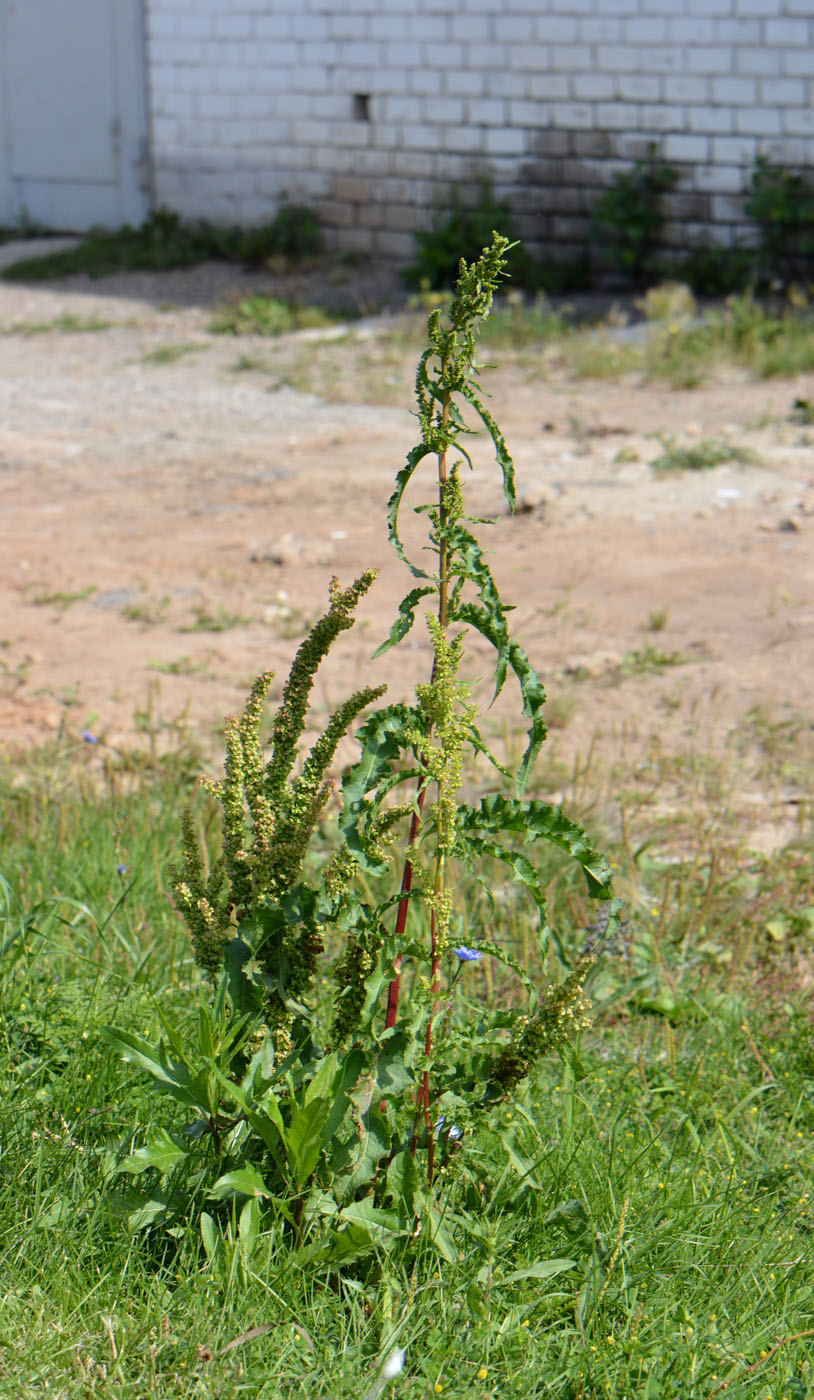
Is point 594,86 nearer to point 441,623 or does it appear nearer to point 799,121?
point 799,121

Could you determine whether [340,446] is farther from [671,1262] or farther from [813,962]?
[671,1262]

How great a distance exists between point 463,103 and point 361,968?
10.5m

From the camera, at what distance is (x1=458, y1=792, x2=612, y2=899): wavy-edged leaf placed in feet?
5.23

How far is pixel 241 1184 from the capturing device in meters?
1.63

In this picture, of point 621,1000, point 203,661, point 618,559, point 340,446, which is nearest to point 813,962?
point 621,1000

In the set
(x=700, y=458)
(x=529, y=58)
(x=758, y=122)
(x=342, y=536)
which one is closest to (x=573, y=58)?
(x=529, y=58)

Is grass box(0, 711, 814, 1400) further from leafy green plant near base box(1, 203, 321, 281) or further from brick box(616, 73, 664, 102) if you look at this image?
leafy green plant near base box(1, 203, 321, 281)

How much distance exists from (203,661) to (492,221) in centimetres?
727

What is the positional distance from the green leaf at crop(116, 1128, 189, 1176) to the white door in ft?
41.2

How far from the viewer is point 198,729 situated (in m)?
4.06

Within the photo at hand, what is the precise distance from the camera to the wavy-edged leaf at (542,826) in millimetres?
1594

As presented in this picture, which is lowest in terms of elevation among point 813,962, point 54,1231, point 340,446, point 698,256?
point 813,962

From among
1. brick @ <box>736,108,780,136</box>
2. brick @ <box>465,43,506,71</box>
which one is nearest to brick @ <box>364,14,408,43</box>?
→ brick @ <box>465,43,506,71</box>

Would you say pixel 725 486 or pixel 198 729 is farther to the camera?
pixel 725 486
